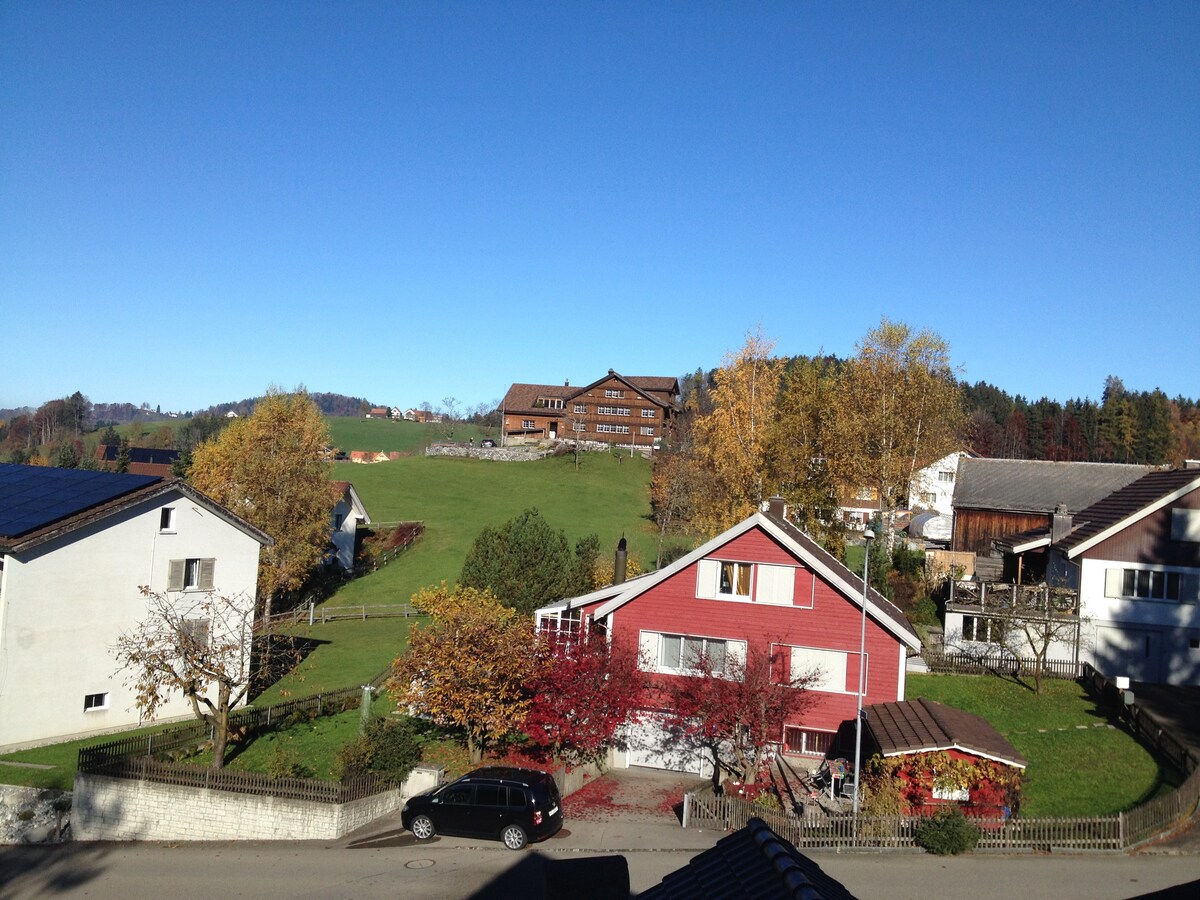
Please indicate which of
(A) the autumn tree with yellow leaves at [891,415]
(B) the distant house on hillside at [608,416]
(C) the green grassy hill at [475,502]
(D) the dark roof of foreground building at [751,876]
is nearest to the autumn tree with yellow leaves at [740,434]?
(A) the autumn tree with yellow leaves at [891,415]

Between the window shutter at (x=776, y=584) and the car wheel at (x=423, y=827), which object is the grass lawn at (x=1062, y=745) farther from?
the car wheel at (x=423, y=827)

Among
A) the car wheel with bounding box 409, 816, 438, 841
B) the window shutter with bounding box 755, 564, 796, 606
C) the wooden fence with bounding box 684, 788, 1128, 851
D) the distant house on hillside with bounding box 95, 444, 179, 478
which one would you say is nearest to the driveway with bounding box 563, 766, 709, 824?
the car wheel with bounding box 409, 816, 438, 841

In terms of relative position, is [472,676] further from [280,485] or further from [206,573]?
[280,485]

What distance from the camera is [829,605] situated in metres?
29.3

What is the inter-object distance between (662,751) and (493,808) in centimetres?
923

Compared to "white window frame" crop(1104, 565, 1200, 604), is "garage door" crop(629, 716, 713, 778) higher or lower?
lower

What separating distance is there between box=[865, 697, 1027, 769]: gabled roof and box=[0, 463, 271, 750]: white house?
966 inches

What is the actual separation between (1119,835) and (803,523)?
102ft

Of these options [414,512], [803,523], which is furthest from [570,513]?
[803,523]

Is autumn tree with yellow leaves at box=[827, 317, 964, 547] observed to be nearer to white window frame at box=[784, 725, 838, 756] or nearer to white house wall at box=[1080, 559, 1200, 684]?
white house wall at box=[1080, 559, 1200, 684]

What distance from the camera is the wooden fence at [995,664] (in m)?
37.2

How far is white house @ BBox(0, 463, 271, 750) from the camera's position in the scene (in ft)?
93.8

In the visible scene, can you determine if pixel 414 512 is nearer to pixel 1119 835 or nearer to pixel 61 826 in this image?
pixel 61 826

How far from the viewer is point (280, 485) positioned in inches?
2137
